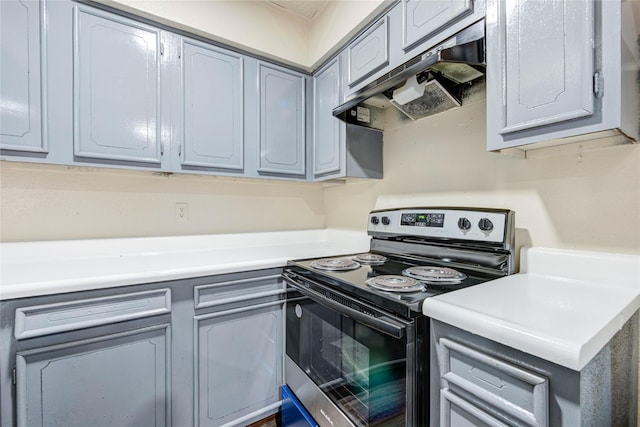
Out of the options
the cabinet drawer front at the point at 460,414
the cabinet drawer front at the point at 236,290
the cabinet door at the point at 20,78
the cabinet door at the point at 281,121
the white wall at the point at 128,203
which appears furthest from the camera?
the cabinet door at the point at 281,121

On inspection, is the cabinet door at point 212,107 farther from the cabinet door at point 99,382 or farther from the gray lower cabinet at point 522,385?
the gray lower cabinet at point 522,385

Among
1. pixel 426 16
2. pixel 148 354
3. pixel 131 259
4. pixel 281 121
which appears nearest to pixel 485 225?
pixel 426 16

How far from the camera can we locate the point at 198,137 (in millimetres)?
1645

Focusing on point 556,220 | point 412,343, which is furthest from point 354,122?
point 412,343

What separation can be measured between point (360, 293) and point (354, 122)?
111 centimetres

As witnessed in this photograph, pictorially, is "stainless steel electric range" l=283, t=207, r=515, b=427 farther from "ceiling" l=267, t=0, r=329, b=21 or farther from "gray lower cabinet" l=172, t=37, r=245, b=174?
"ceiling" l=267, t=0, r=329, b=21

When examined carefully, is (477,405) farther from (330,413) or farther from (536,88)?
(536,88)

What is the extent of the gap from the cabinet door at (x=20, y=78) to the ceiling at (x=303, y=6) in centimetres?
130

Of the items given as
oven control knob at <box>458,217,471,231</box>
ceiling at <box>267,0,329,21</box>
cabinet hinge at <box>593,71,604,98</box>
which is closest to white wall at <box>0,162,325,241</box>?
ceiling at <box>267,0,329,21</box>

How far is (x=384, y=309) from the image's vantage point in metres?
0.88

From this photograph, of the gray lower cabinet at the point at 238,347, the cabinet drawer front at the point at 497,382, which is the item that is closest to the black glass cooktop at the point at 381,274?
the cabinet drawer front at the point at 497,382

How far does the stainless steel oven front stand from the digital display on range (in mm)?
609

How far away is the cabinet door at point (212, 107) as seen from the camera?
1.61m

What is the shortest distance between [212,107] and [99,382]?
4.73 feet
